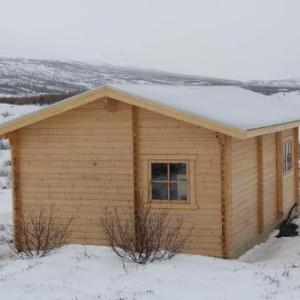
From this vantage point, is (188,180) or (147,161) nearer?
(188,180)

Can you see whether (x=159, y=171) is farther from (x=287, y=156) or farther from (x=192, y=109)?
(x=287, y=156)

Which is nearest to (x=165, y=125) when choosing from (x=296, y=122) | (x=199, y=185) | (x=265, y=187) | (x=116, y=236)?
(x=199, y=185)

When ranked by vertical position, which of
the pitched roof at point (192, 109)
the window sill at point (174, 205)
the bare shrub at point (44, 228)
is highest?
the pitched roof at point (192, 109)

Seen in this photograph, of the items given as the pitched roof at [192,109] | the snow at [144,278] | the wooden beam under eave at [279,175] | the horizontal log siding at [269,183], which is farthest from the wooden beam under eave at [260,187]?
the wooden beam under eave at [279,175]

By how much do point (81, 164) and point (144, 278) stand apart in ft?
12.2

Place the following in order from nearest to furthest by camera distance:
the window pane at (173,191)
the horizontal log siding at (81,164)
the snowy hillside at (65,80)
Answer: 1. the window pane at (173,191)
2. the horizontal log siding at (81,164)
3. the snowy hillside at (65,80)

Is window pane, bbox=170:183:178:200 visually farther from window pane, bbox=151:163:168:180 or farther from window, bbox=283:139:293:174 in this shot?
window, bbox=283:139:293:174

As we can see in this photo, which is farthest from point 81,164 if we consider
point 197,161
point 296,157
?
point 296,157

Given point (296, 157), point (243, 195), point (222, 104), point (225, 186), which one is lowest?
point (243, 195)

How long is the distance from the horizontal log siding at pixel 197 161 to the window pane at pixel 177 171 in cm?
23

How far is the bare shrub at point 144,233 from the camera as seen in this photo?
1150 centimetres

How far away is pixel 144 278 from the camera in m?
10.2

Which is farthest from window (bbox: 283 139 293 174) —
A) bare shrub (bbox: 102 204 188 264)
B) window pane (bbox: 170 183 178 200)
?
bare shrub (bbox: 102 204 188 264)

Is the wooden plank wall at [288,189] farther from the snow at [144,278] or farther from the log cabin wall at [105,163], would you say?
the log cabin wall at [105,163]
